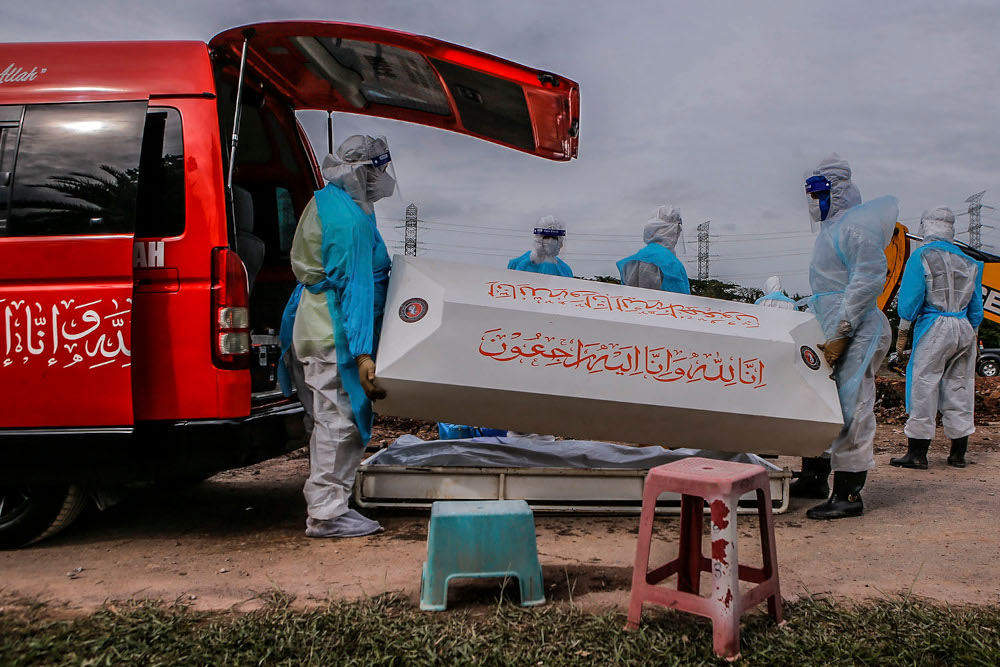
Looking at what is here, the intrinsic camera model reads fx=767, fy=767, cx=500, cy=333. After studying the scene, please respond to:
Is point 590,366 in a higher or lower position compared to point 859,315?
lower

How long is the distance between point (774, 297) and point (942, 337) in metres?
2.95

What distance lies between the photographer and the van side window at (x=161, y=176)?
3299 millimetres

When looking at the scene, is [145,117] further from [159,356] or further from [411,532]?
[411,532]

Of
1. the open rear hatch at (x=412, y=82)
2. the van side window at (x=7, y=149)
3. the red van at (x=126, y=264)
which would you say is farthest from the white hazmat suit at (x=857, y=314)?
the van side window at (x=7, y=149)

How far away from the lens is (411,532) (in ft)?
12.4

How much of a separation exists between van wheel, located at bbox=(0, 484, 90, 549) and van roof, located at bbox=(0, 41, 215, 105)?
5.66ft

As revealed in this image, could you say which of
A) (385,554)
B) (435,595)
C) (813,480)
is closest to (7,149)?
(385,554)

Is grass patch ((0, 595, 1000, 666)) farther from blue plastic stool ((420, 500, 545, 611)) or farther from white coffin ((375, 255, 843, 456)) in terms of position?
Answer: white coffin ((375, 255, 843, 456))

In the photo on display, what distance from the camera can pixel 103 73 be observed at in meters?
3.38

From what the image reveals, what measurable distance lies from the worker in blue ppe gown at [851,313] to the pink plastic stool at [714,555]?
5.50ft

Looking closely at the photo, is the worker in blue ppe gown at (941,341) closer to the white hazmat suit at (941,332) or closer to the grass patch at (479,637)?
the white hazmat suit at (941,332)

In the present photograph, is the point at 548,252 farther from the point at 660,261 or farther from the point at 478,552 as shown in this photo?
the point at 478,552

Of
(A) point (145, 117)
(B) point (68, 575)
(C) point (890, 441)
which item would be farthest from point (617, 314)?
(C) point (890, 441)

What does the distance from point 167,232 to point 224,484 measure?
2.28 meters
